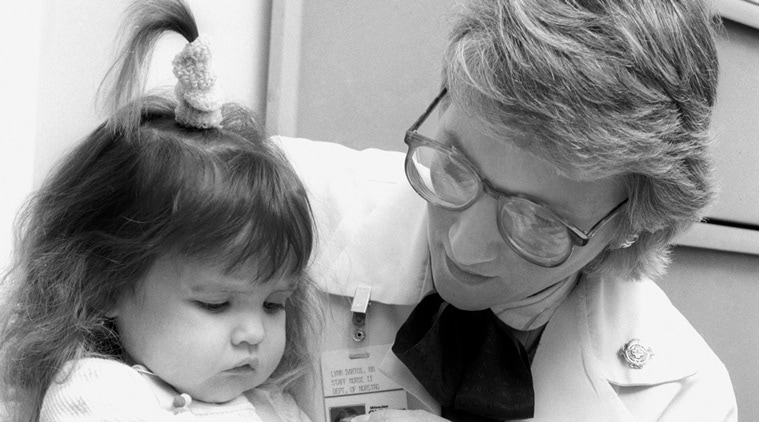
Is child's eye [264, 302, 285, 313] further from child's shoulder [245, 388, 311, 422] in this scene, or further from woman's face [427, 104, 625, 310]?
woman's face [427, 104, 625, 310]

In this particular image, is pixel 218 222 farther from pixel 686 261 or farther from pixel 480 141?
pixel 686 261

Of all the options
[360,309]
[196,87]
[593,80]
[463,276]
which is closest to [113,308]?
[196,87]

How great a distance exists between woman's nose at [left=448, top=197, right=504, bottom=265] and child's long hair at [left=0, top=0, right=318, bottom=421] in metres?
0.28

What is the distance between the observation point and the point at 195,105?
4.46 feet

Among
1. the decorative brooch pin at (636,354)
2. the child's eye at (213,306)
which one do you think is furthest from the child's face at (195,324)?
the decorative brooch pin at (636,354)

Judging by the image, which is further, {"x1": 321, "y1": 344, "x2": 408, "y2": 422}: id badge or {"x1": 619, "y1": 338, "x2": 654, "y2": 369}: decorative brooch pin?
{"x1": 619, "y1": 338, "x2": 654, "y2": 369}: decorative brooch pin

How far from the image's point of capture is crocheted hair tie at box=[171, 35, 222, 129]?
132 cm

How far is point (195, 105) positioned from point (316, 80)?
98 centimetres

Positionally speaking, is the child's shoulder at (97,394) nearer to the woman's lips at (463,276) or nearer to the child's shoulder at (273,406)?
the child's shoulder at (273,406)

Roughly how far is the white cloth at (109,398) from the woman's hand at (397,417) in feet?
0.82

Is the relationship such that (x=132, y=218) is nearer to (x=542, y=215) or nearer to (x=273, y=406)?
(x=273, y=406)

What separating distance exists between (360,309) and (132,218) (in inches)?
20.7

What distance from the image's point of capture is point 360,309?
1.68 metres

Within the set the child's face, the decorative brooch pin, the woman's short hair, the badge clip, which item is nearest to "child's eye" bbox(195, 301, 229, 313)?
the child's face
